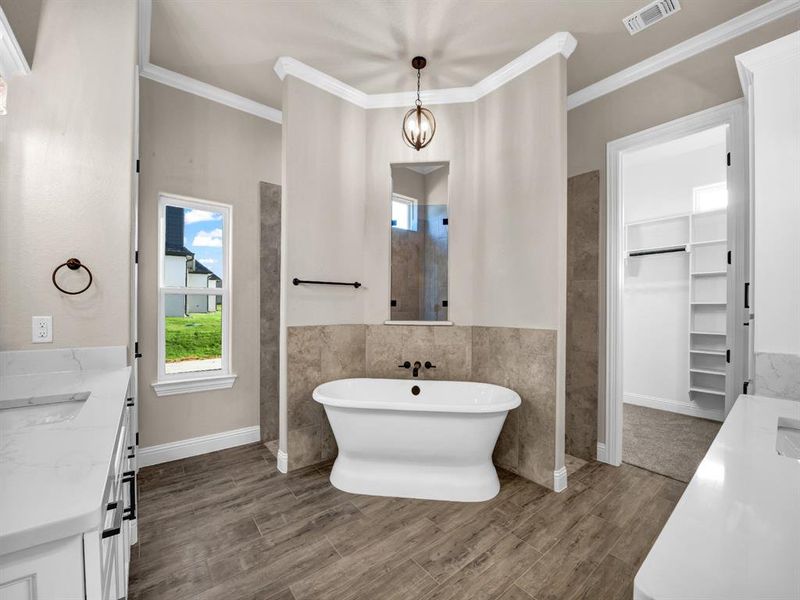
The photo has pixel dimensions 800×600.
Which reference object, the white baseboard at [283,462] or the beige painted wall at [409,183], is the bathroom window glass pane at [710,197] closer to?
the beige painted wall at [409,183]

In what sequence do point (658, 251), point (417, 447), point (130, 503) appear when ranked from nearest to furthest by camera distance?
point (130, 503) < point (417, 447) < point (658, 251)

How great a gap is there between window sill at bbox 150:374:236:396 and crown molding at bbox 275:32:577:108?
2.44 meters

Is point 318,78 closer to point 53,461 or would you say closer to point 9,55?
point 9,55

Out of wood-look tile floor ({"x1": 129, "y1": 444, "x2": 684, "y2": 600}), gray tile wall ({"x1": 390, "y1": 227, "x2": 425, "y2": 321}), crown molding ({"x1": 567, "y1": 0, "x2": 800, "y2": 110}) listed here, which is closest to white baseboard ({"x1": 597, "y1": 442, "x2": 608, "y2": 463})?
wood-look tile floor ({"x1": 129, "y1": 444, "x2": 684, "y2": 600})

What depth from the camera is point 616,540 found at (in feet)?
6.44

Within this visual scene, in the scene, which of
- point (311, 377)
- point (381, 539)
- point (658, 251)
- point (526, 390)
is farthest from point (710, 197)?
point (381, 539)

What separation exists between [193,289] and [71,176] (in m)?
1.36

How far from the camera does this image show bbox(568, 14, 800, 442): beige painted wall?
2.31 meters

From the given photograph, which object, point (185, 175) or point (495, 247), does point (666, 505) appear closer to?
point (495, 247)

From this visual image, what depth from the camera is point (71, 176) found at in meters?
1.71

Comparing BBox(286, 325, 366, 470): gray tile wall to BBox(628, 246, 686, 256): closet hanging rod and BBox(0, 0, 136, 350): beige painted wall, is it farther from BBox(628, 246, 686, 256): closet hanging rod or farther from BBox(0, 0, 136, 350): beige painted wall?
BBox(628, 246, 686, 256): closet hanging rod

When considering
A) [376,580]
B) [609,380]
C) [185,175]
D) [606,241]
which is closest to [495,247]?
[606,241]

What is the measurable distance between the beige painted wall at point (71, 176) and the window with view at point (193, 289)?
1127 mm

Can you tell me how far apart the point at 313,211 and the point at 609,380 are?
2.64 meters
